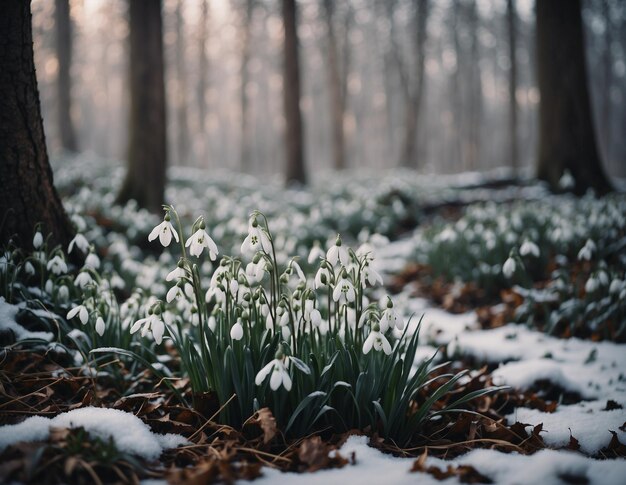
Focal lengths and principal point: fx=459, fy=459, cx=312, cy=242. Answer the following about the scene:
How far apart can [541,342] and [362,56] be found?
103 feet

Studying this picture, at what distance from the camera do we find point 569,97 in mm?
6754

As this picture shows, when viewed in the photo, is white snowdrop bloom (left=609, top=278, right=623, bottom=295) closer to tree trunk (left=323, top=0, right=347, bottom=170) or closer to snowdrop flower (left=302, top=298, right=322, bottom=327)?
snowdrop flower (left=302, top=298, right=322, bottom=327)

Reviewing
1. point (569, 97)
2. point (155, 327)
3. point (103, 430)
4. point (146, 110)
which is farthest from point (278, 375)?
point (569, 97)

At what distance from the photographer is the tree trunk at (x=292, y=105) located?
10.8 metres

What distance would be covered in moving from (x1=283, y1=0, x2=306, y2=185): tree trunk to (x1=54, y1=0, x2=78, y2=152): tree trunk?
23.4 ft

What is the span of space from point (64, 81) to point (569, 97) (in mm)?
13490

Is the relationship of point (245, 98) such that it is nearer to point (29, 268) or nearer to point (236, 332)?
point (29, 268)

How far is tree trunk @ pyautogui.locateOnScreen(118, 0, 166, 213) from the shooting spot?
6410 mm

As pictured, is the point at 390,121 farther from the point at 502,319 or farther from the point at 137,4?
the point at 502,319

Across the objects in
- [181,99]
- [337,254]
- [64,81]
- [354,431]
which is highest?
[181,99]

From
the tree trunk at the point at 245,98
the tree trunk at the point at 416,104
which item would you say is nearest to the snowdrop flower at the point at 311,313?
the tree trunk at the point at 416,104

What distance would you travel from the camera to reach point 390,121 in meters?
30.7

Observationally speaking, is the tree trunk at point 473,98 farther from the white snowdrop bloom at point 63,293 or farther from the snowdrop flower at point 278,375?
the snowdrop flower at point 278,375

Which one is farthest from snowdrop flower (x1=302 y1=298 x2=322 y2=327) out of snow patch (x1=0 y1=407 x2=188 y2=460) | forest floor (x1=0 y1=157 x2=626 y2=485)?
snow patch (x1=0 y1=407 x2=188 y2=460)
